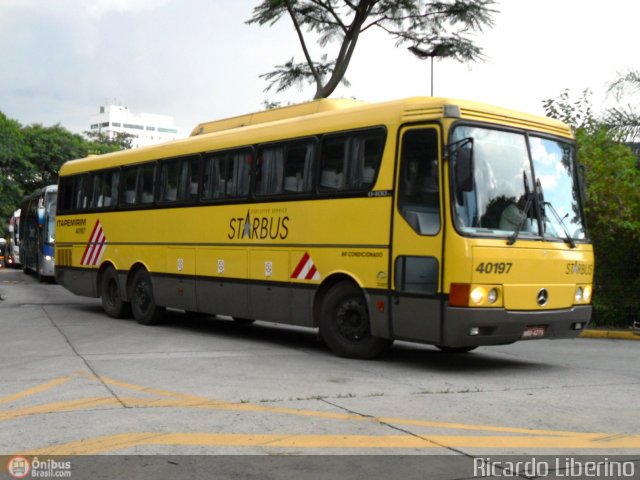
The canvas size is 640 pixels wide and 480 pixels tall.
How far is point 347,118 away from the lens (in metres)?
11.4

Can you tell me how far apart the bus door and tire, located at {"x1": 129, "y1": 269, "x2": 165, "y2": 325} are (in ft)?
21.2

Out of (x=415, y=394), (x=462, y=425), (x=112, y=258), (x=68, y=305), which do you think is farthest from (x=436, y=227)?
(x=68, y=305)

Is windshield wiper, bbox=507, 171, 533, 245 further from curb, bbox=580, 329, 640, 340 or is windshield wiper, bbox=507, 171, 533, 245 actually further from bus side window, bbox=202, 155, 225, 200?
curb, bbox=580, 329, 640, 340

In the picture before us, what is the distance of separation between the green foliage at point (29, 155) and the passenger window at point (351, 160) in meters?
40.8

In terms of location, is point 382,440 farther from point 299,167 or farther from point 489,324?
point 299,167

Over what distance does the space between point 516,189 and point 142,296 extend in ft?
26.6

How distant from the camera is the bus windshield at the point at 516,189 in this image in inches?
389

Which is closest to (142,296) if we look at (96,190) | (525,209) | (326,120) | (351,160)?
(96,190)

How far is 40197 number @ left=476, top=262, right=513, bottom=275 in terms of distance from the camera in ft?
31.9

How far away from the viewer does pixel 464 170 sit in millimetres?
9719

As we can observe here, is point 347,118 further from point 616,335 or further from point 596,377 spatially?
point 616,335

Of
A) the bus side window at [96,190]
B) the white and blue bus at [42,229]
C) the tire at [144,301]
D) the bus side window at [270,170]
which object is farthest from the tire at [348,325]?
the white and blue bus at [42,229]

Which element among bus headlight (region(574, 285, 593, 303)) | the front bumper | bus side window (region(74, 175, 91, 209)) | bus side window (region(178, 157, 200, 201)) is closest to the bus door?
the front bumper

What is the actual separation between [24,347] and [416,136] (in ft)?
20.3
